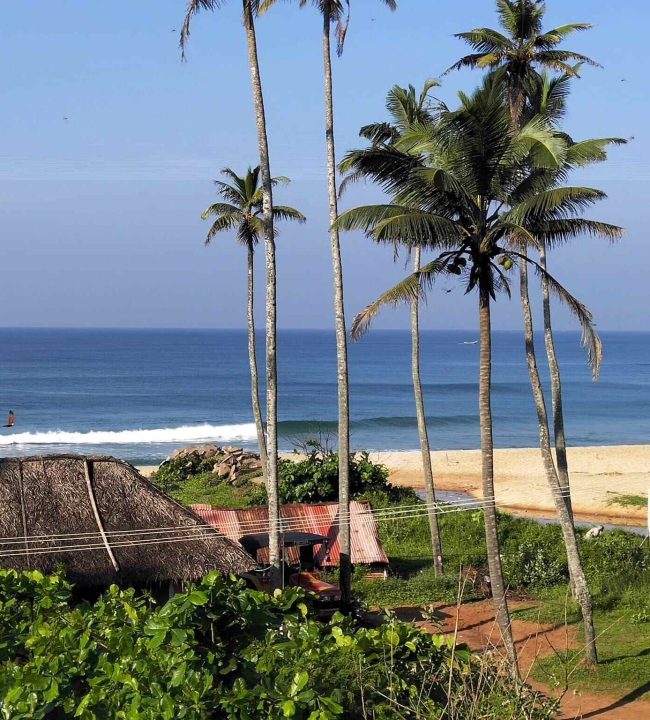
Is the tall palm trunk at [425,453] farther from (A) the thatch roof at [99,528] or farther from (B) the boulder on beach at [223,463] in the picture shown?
(B) the boulder on beach at [223,463]

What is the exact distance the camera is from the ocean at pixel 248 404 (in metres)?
61.7

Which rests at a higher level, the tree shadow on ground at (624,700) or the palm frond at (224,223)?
the palm frond at (224,223)

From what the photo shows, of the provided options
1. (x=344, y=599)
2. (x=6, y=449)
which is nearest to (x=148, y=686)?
(x=344, y=599)

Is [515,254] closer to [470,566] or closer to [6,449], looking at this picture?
[470,566]

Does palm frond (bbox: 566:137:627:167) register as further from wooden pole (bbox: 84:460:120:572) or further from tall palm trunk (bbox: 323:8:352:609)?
wooden pole (bbox: 84:460:120:572)

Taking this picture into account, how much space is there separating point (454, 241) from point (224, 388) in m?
83.4

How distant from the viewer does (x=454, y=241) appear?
14891 mm

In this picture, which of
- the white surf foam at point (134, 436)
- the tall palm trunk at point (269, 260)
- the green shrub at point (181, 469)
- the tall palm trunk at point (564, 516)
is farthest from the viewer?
the white surf foam at point (134, 436)

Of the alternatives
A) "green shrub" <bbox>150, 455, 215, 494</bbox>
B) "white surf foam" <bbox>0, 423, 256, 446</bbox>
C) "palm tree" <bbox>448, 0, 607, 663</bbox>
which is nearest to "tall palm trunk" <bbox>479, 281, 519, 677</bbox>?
"palm tree" <bbox>448, 0, 607, 663</bbox>

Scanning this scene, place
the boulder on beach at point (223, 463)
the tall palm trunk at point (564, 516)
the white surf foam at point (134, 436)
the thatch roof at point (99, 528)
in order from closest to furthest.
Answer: the thatch roof at point (99, 528) → the tall palm trunk at point (564, 516) → the boulder on beach at point (223, 463) → the white surf foam at point (134, 436)

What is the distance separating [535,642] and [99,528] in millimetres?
7759

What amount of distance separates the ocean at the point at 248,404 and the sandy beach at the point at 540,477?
33.7ft

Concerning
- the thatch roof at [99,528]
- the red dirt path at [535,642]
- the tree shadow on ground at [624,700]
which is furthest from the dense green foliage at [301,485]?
the tree shadow on ground at [624,700]

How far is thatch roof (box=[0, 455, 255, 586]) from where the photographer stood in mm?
15680
